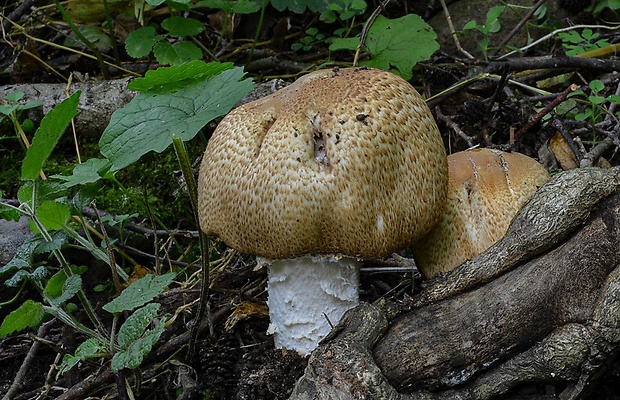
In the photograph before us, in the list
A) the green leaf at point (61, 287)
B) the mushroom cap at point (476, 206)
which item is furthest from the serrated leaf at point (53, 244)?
the mushroom cap at point (476, 206)

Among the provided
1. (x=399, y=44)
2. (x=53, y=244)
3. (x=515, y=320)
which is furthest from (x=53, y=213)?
(x=399, y=44)

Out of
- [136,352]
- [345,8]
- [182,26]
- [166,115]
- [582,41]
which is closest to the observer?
[136,352]

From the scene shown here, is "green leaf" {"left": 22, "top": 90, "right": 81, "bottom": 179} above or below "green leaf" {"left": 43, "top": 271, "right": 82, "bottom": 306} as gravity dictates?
above

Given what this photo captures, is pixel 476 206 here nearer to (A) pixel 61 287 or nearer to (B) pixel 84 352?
(B) pixel 84 352

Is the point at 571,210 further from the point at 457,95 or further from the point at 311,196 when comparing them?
the point at 457,95

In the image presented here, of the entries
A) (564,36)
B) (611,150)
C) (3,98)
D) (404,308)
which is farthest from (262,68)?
(404,308)

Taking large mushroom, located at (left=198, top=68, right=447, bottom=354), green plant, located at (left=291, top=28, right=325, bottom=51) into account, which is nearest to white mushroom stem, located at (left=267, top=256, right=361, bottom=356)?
large mushroom, located at (left=198, top=68, right=447, bottom=354)

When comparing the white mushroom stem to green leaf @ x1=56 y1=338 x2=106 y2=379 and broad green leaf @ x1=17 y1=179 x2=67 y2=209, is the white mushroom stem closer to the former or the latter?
green leaf @ x1=56 y1=338 x2=106 y2=379
